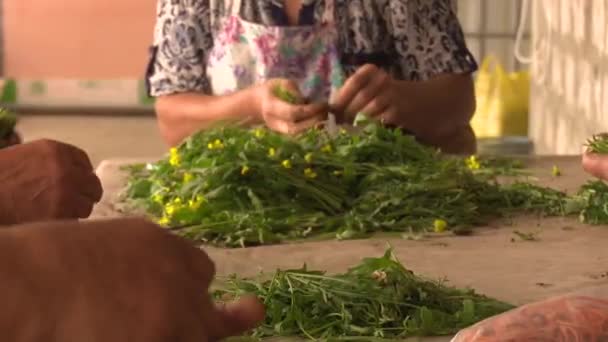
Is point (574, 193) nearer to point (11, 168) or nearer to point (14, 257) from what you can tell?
point (11, 168)

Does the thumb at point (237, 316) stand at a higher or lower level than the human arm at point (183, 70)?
higher

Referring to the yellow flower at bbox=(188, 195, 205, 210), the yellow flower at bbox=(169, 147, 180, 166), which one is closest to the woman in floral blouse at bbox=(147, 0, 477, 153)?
the yellow flower at bbox=(169, 147, 180, 166)

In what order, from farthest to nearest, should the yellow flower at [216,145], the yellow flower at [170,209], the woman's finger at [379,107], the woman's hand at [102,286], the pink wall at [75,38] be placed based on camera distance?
1. the pink wall at [75,38]
2. the woman's finger at [379,107]
3. the yellow flower at [216,145]
4. the yellow flower at [170,209]
5. the woman's hand at [102,286]

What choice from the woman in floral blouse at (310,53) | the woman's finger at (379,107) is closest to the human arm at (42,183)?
the woman's finger at (379,107)

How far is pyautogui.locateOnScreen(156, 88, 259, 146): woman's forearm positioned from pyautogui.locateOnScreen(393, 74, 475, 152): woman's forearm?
30cm

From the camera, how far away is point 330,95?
252 cm

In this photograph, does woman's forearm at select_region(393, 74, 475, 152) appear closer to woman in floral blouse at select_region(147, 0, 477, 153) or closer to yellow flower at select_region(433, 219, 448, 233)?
woman in floral blouse at select_region(147, 0, 477, 153)

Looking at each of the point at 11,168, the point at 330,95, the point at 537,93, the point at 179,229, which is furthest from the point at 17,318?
the point at 537,93

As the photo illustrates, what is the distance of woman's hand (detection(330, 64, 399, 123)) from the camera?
2.23 m

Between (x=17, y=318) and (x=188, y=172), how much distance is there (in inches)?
49.3

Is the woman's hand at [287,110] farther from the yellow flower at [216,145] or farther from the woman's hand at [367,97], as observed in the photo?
the yellow flower at [216,145]

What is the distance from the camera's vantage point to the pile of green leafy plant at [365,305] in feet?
4.09

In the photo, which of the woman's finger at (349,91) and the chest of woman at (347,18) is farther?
the chest of woman at (347,18)

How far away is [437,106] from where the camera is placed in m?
2.47
